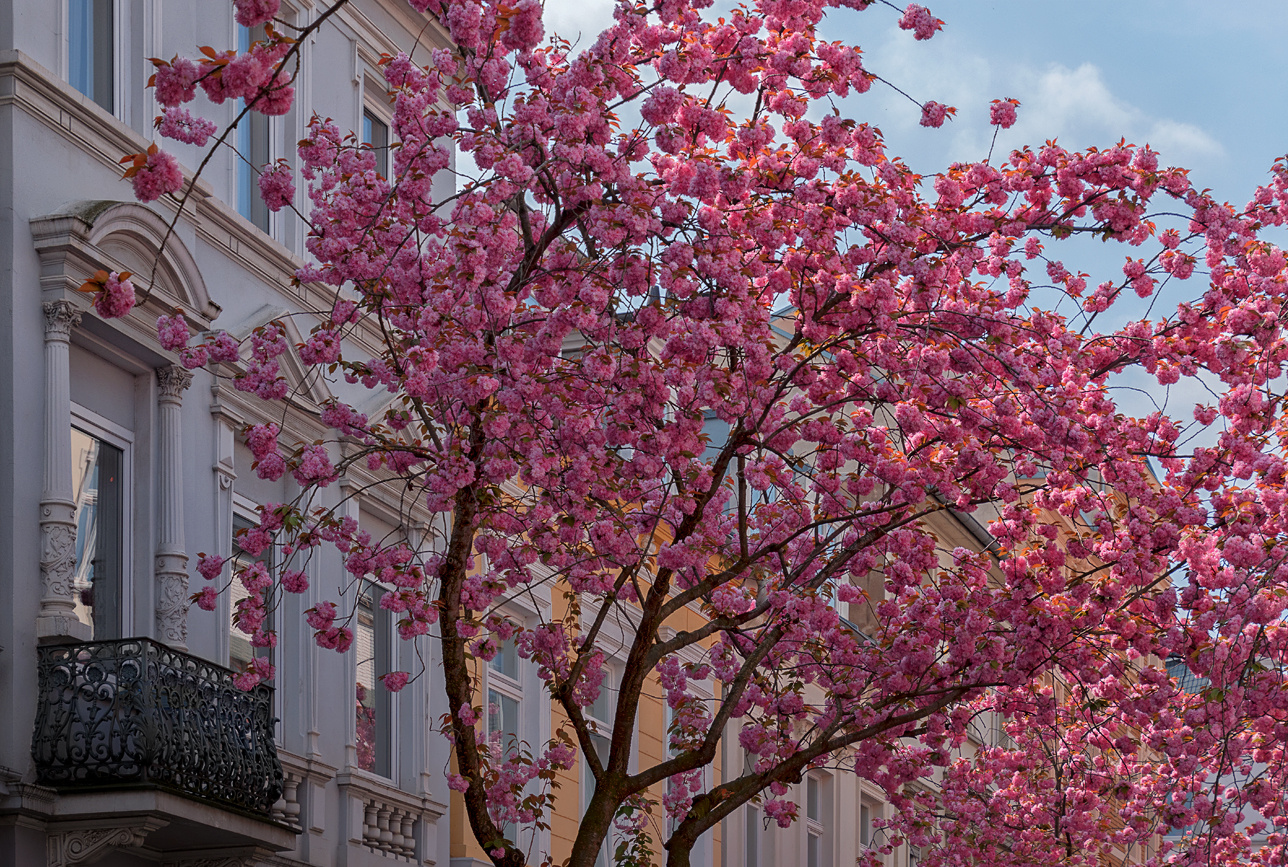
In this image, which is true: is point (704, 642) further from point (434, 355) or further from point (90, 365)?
point (434, 355)

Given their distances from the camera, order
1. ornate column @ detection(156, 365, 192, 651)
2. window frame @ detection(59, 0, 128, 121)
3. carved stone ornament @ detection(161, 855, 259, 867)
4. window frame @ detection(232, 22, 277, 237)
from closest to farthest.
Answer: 1. window frame @ detection(59, 0, 128, 121)
2. ornate column @ detection(156, 365, 192, 651)
3. carved stone ornament @ detection(161, 855, 259, 867)
4. window frame @ detection(232, 22, 277, 237)

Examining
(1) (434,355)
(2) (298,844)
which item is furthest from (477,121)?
(2) (298,844)

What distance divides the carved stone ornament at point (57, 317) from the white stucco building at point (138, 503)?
0.7 inches

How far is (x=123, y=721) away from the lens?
11.3 m

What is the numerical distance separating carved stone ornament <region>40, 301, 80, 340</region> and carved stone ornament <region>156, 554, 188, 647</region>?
1.94 meters

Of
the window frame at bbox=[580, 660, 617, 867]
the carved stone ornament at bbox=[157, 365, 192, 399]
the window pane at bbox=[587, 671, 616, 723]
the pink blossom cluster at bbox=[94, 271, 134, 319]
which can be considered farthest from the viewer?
the window pane at bbox=[587, 671, 616, 723]

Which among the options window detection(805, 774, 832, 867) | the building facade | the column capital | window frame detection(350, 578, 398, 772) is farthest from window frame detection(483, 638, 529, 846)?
window detection(805, 774, 832, 867)

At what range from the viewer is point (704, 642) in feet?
84.2

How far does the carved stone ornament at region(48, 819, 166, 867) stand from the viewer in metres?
11.1

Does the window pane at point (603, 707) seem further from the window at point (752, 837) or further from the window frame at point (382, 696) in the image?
the window at point (752, 837)

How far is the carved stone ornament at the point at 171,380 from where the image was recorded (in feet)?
43.4

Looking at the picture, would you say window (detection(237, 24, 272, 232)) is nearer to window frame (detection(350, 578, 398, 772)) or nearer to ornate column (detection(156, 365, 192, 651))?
ornate column (detection(156, 365, 192, 651))

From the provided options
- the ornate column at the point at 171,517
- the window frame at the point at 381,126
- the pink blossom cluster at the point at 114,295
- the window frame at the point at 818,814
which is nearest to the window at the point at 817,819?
the window frame at the point at 818,814

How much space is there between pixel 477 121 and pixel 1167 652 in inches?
267
